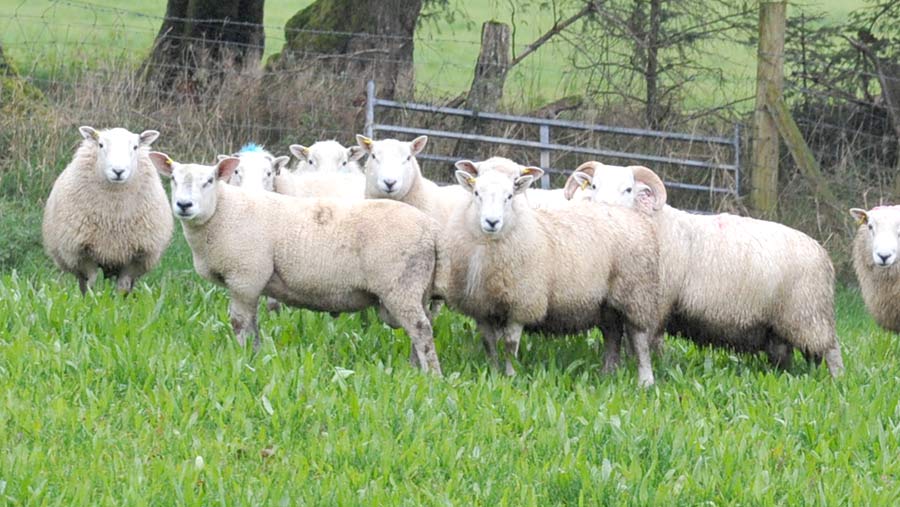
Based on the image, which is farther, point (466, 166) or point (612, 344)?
point (466, 166)

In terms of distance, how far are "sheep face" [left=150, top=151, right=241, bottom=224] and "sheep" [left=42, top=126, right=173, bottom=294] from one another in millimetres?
1212

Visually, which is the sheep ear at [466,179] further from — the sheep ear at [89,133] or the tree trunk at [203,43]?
the tree trunk at [203,43]

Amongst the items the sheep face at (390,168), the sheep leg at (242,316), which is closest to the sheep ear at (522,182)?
the sheep face at (390,168)

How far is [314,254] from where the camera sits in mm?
7559

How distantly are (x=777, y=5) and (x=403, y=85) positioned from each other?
3.81 m

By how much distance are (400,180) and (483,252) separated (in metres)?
1.38

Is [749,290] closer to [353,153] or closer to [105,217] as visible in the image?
[353,153]

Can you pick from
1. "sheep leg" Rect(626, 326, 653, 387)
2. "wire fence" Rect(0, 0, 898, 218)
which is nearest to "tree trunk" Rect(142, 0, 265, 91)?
"wire fence" Rect(0, 0, 898, 218)

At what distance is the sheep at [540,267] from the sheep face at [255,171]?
5.99 ft

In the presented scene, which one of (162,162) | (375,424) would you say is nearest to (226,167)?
(162,162)

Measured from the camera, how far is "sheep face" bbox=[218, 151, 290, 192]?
30.7ft

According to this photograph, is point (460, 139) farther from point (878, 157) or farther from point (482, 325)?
point (482, 325)

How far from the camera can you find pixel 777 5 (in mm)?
13188

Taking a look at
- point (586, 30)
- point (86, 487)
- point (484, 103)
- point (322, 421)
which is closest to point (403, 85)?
point (484, 103)
